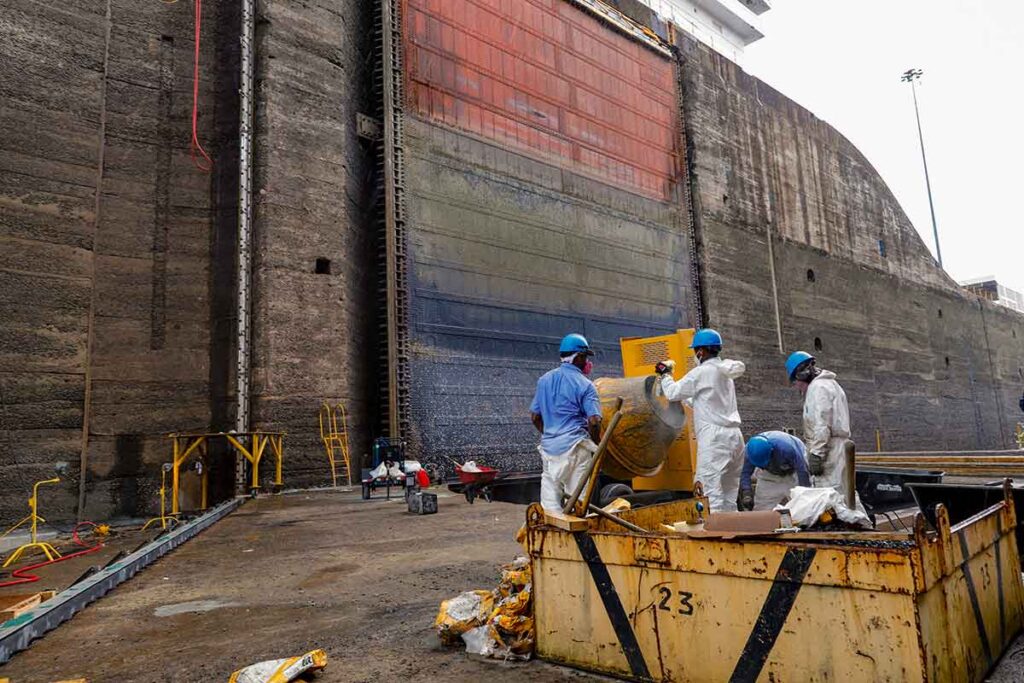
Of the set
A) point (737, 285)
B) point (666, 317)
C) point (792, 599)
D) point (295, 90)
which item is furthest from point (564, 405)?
point (737, 285)

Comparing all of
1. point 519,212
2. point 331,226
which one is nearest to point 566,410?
point 331,226

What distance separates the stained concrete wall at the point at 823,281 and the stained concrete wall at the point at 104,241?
14000 millimetres

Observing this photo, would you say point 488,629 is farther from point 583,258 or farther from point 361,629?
point 583,258

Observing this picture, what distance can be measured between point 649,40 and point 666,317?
27.7 ft

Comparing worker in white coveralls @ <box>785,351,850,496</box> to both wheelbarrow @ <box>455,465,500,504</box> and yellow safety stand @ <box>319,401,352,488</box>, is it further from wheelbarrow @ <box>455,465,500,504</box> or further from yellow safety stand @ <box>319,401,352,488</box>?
yellow safety stand @ <box>319,401,352,488</box>

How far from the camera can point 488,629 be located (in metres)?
2.87

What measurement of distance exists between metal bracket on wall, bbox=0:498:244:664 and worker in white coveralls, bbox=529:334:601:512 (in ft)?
9.28

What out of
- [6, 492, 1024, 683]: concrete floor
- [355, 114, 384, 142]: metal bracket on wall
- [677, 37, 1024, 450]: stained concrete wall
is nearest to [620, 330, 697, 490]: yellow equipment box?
[6, 492, 1024, 683]: concrete floor

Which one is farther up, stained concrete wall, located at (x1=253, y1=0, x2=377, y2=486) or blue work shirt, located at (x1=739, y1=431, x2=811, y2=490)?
stained concrete wall, located at (x1=253, y1=0, x2=377, y2=486)

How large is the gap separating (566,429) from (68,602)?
3.08 m

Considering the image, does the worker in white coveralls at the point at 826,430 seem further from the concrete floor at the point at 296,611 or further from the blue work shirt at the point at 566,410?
the concrete floor at the point at 296,611

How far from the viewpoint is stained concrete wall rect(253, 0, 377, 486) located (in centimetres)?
1073

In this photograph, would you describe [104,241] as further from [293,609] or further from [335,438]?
[293,609]

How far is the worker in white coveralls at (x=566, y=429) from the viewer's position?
4262 mm
